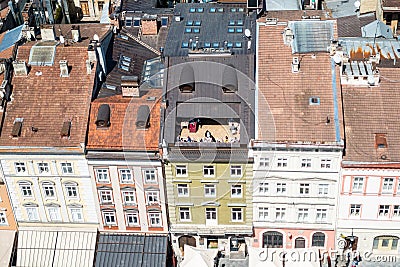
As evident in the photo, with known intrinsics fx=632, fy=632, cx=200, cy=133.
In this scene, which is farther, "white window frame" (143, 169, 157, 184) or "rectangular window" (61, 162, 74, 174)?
"rectangular window" (61, 162, 74, 174)

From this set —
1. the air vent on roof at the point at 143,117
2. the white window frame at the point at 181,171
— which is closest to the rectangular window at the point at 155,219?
the white window frame at the point at 181,171

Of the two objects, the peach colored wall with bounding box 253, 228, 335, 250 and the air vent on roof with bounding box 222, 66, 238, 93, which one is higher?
the air vent on roof with bounding box 222, 66, 238, 93

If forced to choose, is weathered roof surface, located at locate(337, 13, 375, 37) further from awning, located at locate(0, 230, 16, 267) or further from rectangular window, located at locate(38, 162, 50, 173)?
awning, located at locate(0, 230, 16, 267)

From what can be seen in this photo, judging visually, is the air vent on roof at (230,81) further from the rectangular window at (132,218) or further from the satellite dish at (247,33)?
the rectangular window at (132,218)

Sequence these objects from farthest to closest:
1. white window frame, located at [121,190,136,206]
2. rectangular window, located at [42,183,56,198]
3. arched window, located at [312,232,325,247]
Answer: arched window, located at [312,232,325,247]
rectangular window, located at [42,183,56,198]
white window frame, located at [121,190,136,206]

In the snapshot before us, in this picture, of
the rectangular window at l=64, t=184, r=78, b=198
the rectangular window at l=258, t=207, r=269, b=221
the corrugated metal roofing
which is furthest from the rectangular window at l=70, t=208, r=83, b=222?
the corrugated metal roofing

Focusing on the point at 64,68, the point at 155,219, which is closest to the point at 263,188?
the point at 155,219

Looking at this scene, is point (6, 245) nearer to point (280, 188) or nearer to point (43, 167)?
point (43, 167)
